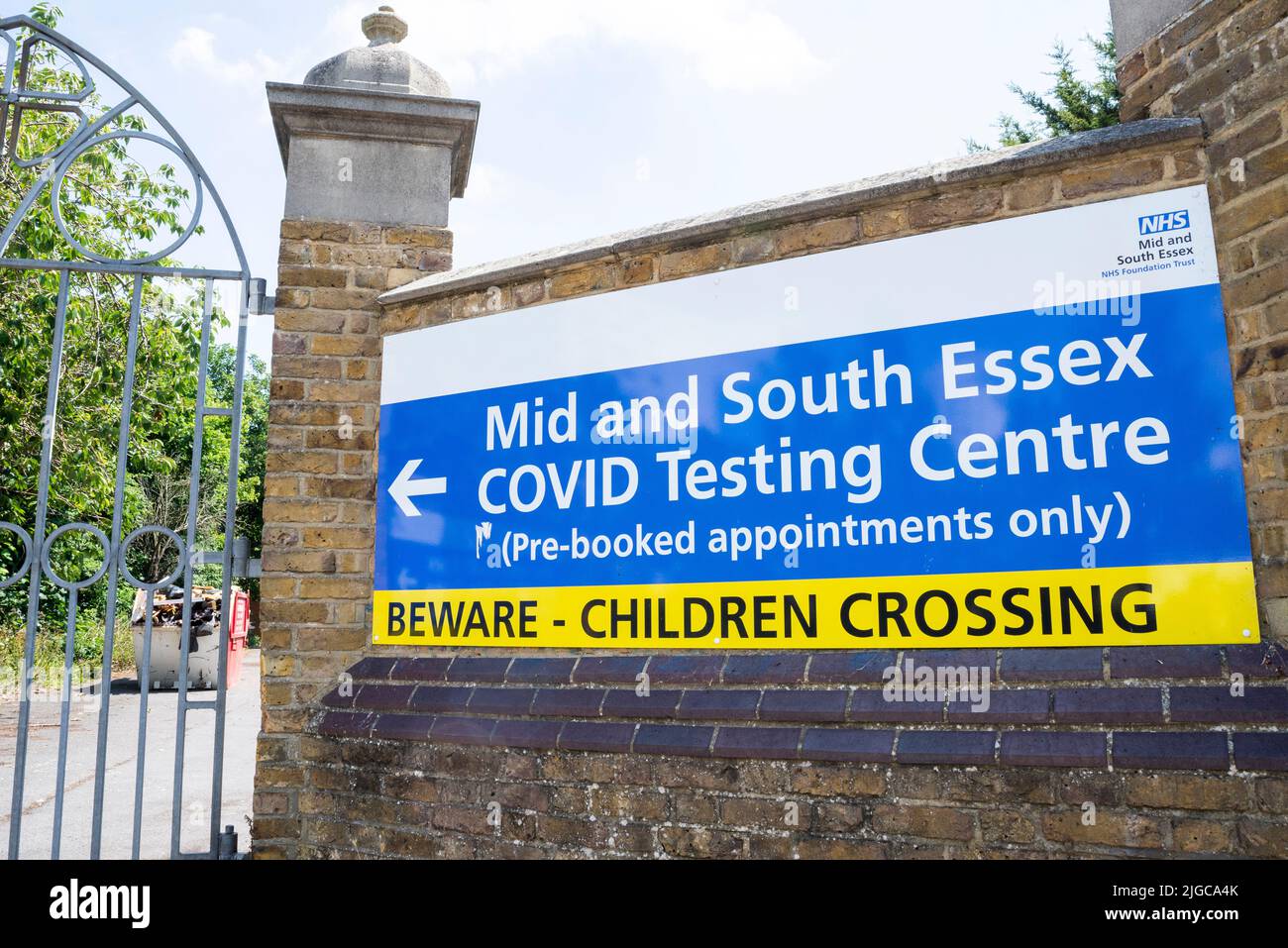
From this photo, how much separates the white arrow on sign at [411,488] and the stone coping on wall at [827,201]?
76 cm

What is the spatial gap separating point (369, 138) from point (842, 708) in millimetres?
3197

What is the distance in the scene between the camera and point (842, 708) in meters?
2.76

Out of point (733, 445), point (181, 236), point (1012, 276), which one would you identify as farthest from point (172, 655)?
point (1012, 276)

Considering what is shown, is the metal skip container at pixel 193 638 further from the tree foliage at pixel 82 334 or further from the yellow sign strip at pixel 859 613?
the yellow sign strip at pixel 859 613

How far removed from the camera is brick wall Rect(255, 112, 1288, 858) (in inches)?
95.7

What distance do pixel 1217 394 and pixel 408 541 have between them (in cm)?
288

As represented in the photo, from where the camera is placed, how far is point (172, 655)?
1211 cm

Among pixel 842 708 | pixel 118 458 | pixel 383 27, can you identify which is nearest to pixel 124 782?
pixel 118 458

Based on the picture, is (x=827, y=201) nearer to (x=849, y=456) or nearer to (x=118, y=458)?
(x=849, y=456)

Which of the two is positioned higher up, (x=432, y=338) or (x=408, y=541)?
(x=432, y=338)

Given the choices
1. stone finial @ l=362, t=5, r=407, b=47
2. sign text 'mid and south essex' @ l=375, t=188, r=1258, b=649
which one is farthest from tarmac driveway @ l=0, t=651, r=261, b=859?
stone finial @ l=362, t=5, r=407, b=47

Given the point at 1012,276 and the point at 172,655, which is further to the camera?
the point at 172,655

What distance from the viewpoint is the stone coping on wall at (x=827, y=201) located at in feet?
9.07
